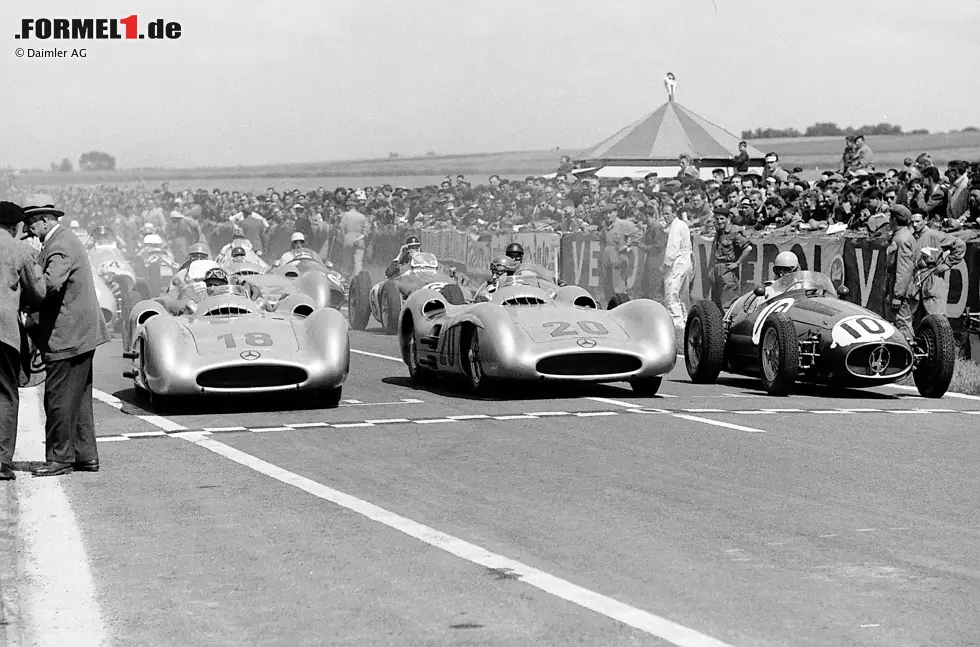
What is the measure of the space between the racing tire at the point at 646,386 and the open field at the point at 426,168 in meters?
39.3

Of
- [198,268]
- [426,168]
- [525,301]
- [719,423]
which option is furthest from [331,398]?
[426,168]

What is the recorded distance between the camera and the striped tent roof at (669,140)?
3694cm

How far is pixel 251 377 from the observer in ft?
39.4

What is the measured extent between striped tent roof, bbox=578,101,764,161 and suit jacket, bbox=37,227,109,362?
28351 millimetres

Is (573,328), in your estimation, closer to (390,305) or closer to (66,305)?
(66,305)

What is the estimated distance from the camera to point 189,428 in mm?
10969

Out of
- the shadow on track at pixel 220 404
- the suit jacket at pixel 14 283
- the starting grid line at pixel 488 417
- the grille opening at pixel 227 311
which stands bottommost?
the shadow on track at pixel 220 404

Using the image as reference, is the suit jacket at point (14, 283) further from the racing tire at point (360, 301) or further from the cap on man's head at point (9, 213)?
the racing tire at point (360, 301)

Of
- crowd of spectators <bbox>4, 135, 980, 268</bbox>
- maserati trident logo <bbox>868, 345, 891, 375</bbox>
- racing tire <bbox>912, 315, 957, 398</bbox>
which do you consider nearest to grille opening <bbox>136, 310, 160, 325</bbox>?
maserati trident logo <bbox>868, 345, 891, 375</bbox>

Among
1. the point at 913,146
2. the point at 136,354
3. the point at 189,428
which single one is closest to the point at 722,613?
the point at 189,428

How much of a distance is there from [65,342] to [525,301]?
6.07 meters

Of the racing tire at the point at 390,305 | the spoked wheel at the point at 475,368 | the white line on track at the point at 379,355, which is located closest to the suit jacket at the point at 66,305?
the spoked wheel at the point at 475,368

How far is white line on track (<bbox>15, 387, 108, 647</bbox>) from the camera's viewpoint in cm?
514

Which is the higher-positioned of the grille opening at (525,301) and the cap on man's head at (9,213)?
the cap on man's head at (9,213)
